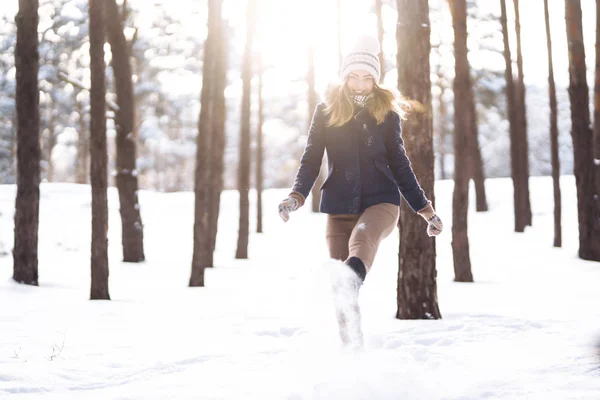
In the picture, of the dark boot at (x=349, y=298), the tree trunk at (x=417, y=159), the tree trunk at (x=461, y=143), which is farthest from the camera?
the tree trunk at (x=461, y=143)

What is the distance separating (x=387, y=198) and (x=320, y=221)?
2044 cm

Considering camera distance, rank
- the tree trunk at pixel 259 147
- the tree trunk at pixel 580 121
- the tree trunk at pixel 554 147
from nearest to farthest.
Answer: the tree trunk at pixel 580 121 < the tree trunk at pixel 554 147 < the tree trunk at pixel 259 147

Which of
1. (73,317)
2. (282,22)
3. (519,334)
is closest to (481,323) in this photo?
(519,334)

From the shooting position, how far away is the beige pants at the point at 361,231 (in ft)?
13.4

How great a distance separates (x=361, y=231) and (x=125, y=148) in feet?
35.0

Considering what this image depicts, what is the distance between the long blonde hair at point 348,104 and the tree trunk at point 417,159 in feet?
6.49

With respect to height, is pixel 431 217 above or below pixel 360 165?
below

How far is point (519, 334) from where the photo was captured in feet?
19.1

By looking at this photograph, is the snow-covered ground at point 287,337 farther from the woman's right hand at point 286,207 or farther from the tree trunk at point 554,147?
the tree trunk at point 554,147

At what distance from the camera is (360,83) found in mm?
4477

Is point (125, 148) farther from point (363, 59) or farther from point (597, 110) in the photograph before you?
point (363, 59)

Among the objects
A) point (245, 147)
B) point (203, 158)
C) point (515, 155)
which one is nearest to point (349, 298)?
point (203, 158)

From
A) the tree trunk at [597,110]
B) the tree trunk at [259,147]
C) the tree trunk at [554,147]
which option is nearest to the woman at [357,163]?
the tree trunk at [597,110]

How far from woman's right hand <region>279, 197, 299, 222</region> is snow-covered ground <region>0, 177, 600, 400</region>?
→ 1.35ft
